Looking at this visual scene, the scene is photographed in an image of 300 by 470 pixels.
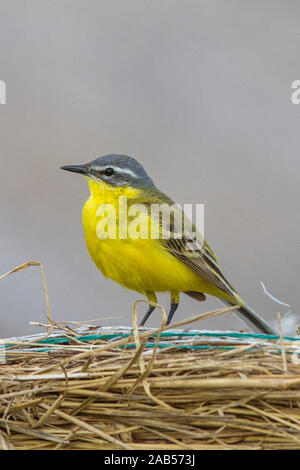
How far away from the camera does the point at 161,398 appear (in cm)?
190

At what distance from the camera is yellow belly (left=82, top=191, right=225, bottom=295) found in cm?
300

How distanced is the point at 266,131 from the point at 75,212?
154cm

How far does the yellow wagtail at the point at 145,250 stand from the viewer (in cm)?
301

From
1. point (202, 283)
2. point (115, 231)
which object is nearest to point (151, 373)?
point (115, 231)

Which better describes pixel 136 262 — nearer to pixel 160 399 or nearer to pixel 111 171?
pixel 111 171

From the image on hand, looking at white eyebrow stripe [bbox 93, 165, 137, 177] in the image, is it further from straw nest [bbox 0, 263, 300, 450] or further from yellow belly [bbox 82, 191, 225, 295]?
straw nest [bbox 0, 263, 300, 450]

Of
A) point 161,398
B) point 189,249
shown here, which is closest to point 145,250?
point 189,249

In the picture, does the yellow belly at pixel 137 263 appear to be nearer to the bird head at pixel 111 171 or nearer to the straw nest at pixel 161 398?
the bird head at pixel 111 171

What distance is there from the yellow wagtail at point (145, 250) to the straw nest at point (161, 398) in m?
0.90

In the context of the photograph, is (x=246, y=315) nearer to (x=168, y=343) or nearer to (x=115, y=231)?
(x=115, y=231)

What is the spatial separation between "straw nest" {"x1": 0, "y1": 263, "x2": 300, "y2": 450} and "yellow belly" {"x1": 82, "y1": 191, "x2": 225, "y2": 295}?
885mm

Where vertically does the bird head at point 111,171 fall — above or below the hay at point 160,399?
above

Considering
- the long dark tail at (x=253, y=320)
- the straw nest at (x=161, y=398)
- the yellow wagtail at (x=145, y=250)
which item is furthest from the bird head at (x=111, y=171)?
the straw nest at (x=161, y=398)

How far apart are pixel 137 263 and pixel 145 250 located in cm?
7
